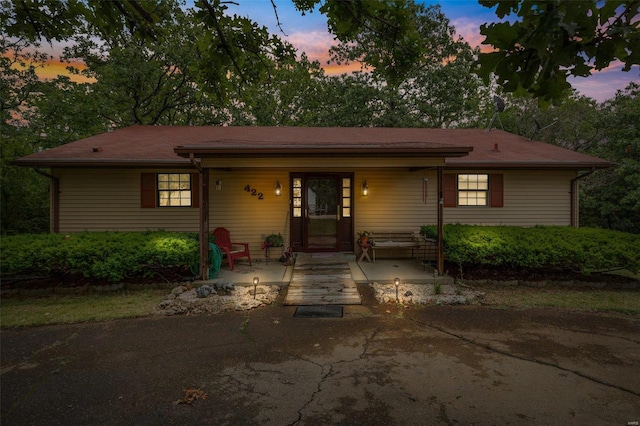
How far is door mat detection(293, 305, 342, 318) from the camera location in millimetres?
5469

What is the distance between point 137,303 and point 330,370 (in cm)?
430

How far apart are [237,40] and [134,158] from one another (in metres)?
6.71

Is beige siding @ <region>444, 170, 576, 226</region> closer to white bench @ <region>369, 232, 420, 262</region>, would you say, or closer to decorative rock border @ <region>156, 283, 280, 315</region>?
white bench @ <region>369, 232, 420, 262</region>

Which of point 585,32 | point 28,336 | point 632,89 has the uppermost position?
point 632,89

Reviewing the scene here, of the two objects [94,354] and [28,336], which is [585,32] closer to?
[94,354]

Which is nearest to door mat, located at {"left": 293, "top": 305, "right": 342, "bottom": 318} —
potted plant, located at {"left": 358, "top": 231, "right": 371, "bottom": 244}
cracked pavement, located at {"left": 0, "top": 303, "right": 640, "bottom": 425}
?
cracked pavement, located at {"left": 0, "top": 303, "right": 640, "bottom": 425}

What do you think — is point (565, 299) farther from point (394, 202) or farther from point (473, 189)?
point (394, 202)

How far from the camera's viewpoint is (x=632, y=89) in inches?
504

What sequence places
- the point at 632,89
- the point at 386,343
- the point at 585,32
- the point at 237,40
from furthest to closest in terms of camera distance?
the point at 632,89
the point at 386,343
the point at 237,40
the point at 585,32

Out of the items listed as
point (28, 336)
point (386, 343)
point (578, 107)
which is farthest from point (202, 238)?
point (578, 107)

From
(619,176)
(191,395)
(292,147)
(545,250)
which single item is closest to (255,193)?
(292,147)

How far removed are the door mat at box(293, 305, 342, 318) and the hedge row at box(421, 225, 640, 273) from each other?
3283mm

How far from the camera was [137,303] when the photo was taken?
611 centimetres

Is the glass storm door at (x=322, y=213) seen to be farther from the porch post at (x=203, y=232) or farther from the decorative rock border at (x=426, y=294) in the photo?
the porch post at (x=203, y=232)
